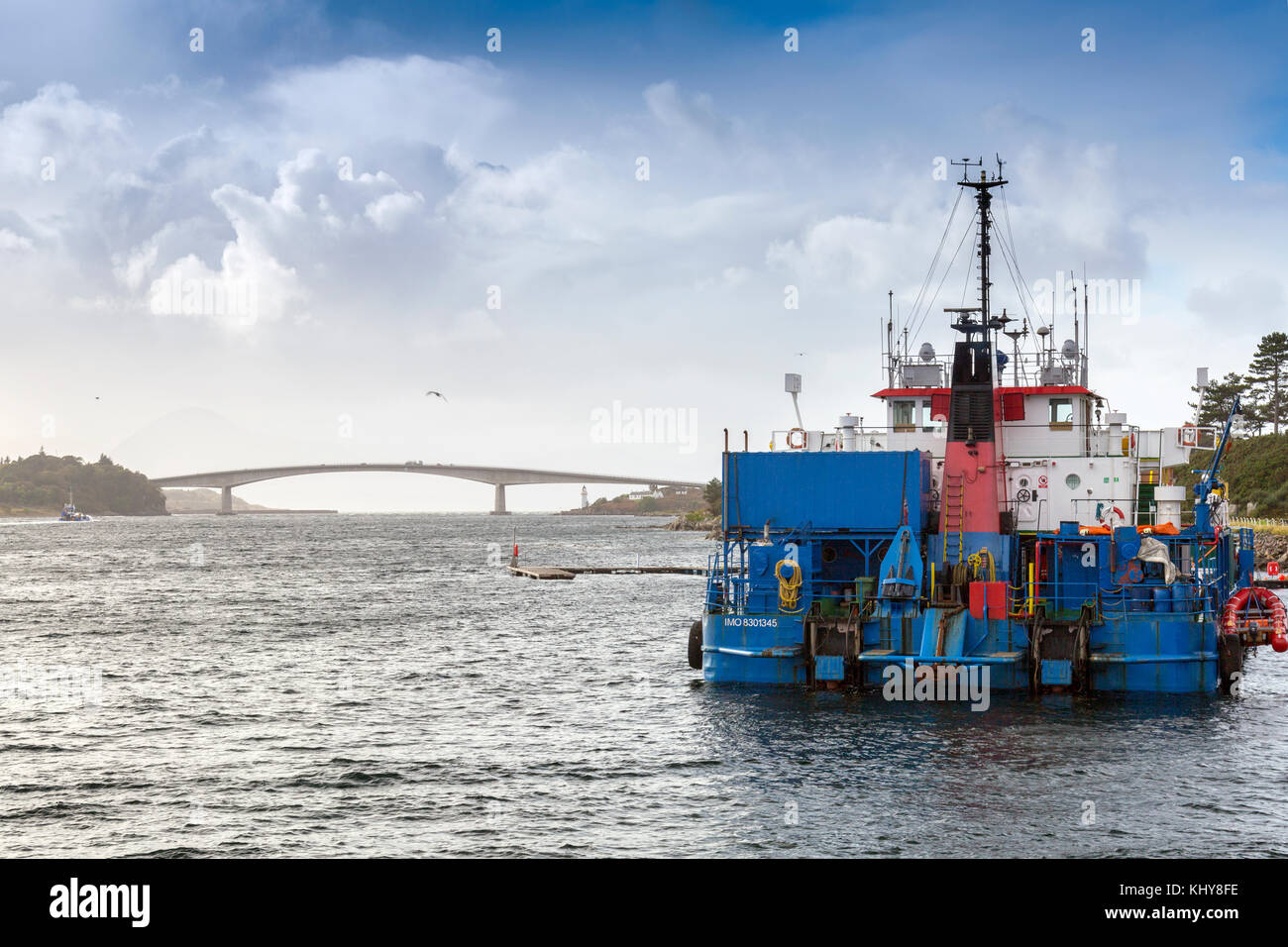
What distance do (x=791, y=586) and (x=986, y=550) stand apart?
5.39 m

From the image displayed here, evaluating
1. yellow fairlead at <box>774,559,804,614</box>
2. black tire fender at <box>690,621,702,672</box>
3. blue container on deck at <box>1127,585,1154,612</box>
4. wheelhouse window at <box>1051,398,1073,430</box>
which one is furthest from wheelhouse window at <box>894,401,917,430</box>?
black tire fender at <box>690,621,702,672</box>

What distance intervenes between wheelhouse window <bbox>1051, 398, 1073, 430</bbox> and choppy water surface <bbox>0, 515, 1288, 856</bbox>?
9.16 m

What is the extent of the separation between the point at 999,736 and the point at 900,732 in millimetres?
2145

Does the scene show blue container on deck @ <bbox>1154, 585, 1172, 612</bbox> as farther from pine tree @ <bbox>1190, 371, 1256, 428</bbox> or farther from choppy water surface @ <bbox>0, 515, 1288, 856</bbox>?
pine tree @ <bbox>1190, 371, 1256, 428</bbox>

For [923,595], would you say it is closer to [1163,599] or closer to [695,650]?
[1163,599]

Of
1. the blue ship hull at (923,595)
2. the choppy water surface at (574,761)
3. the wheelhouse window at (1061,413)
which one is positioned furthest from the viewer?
the wheelhouse window at (1061,413)

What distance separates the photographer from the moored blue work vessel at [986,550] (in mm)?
28781

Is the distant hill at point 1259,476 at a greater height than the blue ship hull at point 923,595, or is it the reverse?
the distant hill at point 1259,476

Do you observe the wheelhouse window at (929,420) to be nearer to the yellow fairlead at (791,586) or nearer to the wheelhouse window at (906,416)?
the wheelhouse window at (906,416)

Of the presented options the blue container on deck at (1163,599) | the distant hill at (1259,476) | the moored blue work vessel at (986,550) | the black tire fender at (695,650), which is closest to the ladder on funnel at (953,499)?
the moored blue work vessel at (986,550)

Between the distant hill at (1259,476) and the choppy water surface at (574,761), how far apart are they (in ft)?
212
